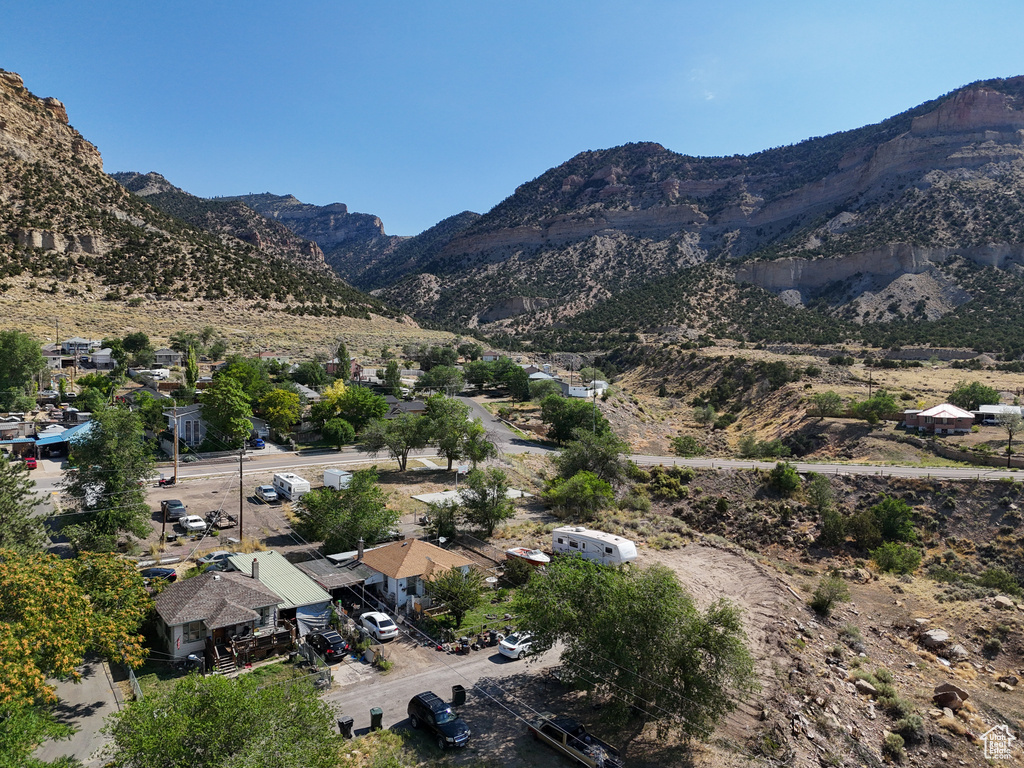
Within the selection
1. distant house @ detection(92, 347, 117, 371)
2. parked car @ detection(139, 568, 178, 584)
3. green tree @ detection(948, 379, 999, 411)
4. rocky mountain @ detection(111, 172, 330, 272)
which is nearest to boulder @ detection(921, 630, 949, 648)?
parked car @ detection(139, 568, 178, 584)

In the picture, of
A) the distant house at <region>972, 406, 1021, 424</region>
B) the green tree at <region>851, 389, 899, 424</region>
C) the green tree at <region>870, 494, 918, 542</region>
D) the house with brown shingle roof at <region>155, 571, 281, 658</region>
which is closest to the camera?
the house with brown shingle roof at <region>155, 571, 281, 658</region>

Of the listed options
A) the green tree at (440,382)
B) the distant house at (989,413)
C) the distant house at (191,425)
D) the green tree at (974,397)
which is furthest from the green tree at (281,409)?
the green tree at (974,397)

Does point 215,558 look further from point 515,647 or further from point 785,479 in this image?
point 785,479

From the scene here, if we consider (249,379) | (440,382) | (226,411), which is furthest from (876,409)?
(249,379)

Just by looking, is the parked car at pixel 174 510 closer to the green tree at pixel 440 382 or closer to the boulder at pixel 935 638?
the boulder at pixel 935 638

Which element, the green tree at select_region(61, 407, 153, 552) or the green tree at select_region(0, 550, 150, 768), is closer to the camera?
the green tree at select_region(0, 550, 150, 768)

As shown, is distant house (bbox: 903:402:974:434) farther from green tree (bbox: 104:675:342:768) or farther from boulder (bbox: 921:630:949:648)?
green tree (bbox: 104:675:342:768)

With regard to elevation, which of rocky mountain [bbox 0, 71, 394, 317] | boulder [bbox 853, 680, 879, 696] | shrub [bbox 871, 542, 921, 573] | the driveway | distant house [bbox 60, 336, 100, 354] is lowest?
shrub [bbox 871, 542, 921, 573]
